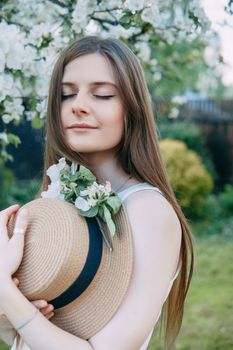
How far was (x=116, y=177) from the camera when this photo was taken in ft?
6.15

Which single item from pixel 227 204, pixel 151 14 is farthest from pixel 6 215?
pixel 227 204

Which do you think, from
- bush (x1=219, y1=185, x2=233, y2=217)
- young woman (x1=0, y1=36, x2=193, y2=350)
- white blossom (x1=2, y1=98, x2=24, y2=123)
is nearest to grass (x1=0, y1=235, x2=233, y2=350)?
bush (x1=219, y1=185, x2=233, y2=217)

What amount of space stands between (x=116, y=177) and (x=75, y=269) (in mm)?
404

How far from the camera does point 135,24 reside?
2594 mm

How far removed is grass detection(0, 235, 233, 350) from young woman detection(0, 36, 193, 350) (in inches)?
A: 115

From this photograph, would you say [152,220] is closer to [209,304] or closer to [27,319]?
[27,319]

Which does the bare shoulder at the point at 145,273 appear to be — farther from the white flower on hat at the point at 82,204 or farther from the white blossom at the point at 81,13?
the white blossom at the point at 81,13

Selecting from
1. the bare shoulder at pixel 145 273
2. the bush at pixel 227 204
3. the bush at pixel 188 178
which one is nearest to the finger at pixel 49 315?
the bare shoulder at pixel 145 273

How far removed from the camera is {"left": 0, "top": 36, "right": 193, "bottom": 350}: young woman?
154 centimetres

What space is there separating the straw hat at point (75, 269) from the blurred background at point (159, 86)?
3.41 ft

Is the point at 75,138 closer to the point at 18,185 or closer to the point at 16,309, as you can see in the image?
the point at 16,309

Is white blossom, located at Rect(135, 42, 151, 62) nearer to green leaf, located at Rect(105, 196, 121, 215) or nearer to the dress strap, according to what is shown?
the dress strap

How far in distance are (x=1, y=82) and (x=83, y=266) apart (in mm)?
1121

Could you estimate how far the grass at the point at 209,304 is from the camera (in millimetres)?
4820
